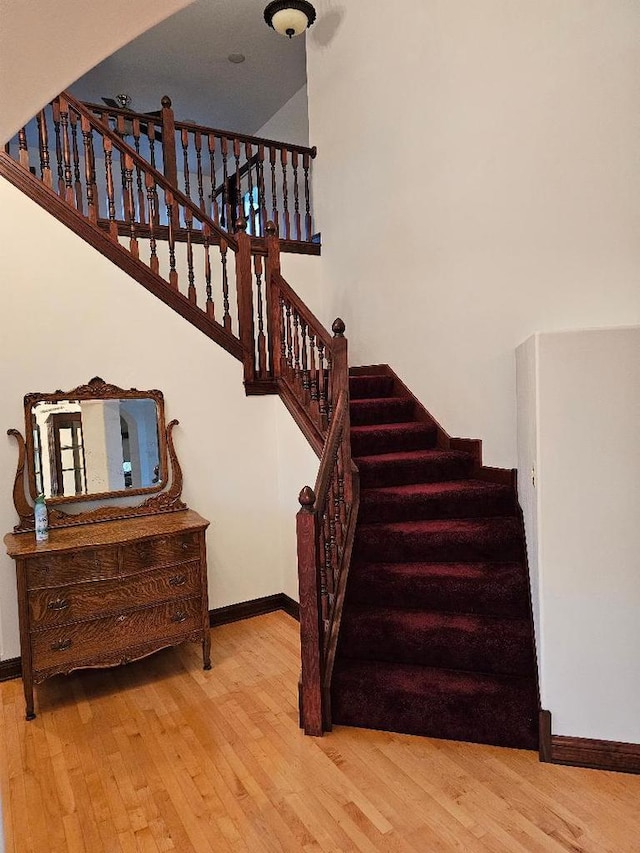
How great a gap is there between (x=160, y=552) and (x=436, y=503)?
1705 millimetres

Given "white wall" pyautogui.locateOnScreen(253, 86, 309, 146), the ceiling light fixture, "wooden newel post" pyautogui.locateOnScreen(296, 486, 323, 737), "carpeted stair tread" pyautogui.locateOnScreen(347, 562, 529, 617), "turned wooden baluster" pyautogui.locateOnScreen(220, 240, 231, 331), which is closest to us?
"wooden newel post" pyautogui.locateOnScreen(296, 486, 323, 737)

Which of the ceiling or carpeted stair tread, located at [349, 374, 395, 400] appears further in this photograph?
the ceiling

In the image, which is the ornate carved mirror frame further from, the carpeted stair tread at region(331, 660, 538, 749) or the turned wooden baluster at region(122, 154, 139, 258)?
the carpeted stair tread at region(331, 660, 538, 749)

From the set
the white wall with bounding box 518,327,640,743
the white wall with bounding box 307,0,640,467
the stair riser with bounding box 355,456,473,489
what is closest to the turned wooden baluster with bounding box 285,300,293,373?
the stair riser with bounding box 355,456,473,489

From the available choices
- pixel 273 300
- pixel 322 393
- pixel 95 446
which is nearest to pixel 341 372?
pixel 322 393

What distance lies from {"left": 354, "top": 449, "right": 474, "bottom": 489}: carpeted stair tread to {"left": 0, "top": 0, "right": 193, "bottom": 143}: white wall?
9.16 feet

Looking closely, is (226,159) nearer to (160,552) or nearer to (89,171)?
(89,171)

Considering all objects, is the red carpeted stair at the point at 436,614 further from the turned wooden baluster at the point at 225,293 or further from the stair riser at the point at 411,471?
the turned wooden baluster at the point at 225,293

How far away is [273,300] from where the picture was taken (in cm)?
418

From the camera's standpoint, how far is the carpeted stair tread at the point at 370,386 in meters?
4.70

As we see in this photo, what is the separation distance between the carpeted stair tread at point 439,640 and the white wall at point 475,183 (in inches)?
49.7

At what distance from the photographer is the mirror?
3.53 meters

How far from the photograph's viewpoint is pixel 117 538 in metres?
3.26

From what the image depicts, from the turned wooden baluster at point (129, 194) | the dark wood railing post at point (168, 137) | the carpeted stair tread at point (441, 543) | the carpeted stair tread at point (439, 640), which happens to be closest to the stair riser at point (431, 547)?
the carpeted stair tread at point (441, 543)
